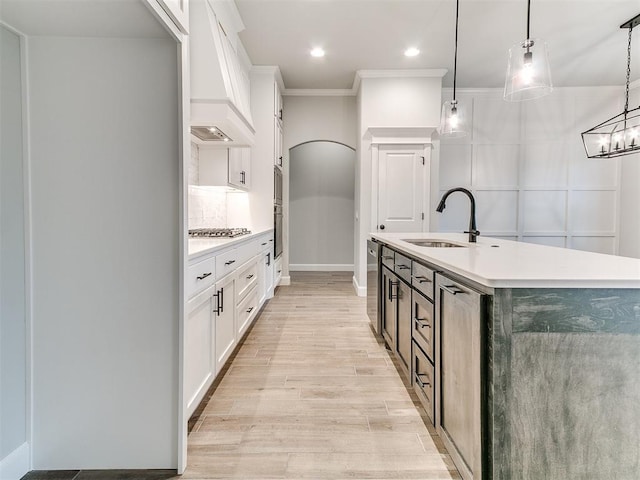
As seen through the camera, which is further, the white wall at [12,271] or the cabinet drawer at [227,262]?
the cabinet drawer at [227,262]

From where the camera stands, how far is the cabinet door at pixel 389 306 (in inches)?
97.7

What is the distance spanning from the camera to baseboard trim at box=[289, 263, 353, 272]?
7.50 metres

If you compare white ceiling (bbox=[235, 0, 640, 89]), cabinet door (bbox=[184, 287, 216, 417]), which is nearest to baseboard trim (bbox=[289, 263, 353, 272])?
white ceiling (bbox=[235, 0, 640, 89])

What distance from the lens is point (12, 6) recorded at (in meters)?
1.26

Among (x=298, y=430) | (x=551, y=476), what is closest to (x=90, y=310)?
(x=298, y=430)

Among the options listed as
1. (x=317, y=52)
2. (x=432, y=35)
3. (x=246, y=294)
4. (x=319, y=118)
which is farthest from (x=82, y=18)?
(x=319, y=118)

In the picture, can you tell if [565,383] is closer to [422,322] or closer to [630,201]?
[422,322]

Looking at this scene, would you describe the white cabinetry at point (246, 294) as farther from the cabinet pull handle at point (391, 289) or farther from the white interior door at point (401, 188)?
the white interior door at point (401, 188)

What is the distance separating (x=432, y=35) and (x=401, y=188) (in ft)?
5.95

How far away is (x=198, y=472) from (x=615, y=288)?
5.61ft

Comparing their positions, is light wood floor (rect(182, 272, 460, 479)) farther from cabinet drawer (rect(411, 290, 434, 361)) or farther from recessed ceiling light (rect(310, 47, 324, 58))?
recessed ceiling light (rect(310, 47, 324, 58))

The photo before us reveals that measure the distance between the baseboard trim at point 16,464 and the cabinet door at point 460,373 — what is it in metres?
1.73

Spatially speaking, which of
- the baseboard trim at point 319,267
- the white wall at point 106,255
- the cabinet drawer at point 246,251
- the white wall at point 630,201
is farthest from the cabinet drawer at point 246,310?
the white wall at point 630,201

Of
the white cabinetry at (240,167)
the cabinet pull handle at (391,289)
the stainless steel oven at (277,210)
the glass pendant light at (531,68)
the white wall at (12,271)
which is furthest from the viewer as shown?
the stainless steel oven at (277,210)
